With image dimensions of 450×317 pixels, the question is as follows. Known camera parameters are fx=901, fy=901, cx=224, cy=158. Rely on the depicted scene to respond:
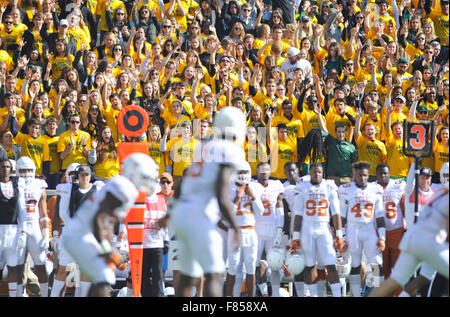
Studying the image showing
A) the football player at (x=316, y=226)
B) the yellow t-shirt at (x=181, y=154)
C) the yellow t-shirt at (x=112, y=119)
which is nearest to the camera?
the football player at (x=316, y=226)

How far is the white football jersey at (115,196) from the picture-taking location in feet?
26.8

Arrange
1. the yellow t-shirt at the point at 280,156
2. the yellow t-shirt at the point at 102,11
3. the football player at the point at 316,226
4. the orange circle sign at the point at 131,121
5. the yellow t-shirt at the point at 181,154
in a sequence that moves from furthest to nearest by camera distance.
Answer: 1. the yellow t-shirt at the point at 102,11
2. the yellow t-shirt at the point at 280,156
3. the yellow t-shirt at the point at 181,154
4. the football player at the point at 316,226
5. the orange circle sign at the point at 131,121

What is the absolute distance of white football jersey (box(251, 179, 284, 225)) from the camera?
38.1 feet

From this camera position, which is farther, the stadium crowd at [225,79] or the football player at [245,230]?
the stadium crowd at [225,79]

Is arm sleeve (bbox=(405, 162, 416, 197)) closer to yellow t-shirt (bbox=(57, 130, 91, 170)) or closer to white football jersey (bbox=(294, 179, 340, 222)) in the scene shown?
white football jersey (bbox=(294, 179, 340, 222))

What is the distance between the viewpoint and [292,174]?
12008 millimetres

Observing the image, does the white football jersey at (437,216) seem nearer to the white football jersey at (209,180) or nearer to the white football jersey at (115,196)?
the white football jersey at (209,180)

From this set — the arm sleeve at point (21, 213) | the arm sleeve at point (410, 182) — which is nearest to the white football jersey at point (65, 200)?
the arm sleeve at point (21, 213)

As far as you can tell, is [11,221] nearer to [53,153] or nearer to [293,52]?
[53,153]

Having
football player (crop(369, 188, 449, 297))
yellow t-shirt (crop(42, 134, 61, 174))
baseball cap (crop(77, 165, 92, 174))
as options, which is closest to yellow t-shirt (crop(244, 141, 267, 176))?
baseball cap (crop(77, 165, 92, 174))

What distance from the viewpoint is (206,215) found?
8156 mm
